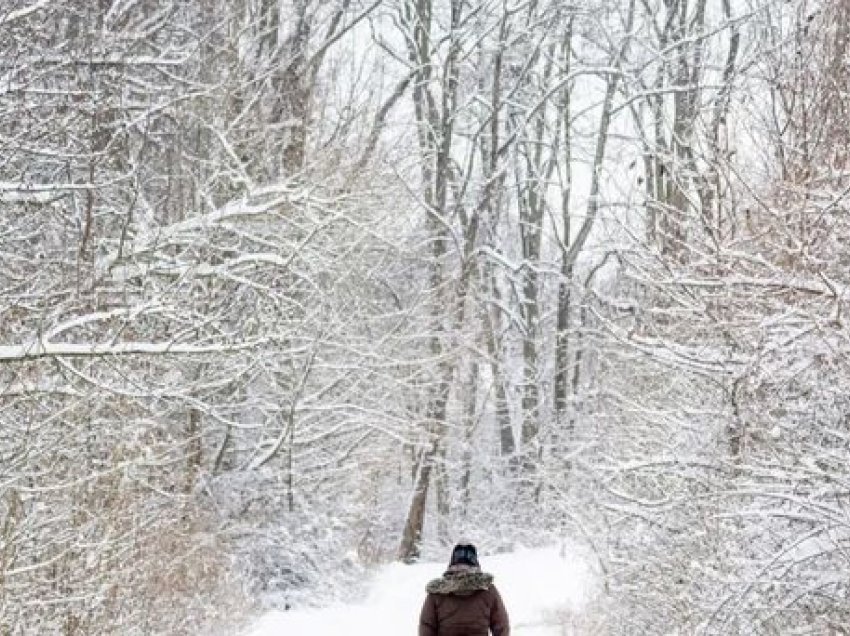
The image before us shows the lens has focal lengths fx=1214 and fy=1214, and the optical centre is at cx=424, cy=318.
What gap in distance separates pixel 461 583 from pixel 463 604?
0.49 feet

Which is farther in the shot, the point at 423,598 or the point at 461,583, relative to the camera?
the point at 423,598

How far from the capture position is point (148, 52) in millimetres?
13219

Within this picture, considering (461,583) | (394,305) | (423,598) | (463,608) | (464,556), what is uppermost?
(394,305)

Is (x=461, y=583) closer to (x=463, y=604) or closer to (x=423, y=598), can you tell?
(x=463, y=604)

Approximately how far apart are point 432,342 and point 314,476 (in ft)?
18.3

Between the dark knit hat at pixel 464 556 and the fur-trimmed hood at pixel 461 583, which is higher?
the dark knit hat at pixel 464 556

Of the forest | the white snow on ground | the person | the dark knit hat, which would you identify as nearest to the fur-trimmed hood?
the person

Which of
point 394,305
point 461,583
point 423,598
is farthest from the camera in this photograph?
point 394,305

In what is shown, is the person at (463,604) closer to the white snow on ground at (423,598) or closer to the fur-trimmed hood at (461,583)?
the fur-trimmed hood at (461,583)

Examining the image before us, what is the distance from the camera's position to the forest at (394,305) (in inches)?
296

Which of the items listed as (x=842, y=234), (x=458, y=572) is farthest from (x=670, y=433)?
(x=842, y=234)

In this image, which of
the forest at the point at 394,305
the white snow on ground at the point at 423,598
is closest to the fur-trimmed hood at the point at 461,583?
the forest at the point at 394,305

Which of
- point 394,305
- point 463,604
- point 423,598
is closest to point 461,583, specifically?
point 463,604

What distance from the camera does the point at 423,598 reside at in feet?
58.9
